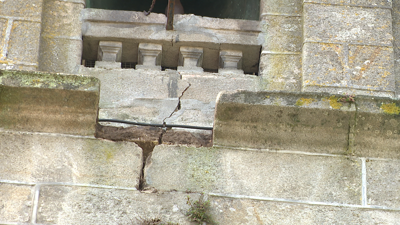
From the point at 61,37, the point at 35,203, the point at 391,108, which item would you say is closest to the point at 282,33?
the point at 391,108

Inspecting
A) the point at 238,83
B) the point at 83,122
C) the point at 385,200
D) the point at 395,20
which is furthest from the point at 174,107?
the point at 395,20

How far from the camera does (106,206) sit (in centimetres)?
337

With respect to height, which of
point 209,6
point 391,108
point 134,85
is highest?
point 209,6

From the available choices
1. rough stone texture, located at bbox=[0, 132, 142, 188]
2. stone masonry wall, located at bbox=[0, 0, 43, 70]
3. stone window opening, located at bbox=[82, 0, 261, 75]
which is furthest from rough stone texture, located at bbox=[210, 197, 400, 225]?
stone masonry wall, located at bbox=[0, 0, 43, 70]

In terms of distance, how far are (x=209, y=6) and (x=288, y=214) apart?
2918mm

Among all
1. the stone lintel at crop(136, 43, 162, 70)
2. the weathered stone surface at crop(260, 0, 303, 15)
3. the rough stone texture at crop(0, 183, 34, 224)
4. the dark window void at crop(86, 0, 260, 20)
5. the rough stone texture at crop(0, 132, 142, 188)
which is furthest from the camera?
the dark window void at crop(86, 0, 260, 20)

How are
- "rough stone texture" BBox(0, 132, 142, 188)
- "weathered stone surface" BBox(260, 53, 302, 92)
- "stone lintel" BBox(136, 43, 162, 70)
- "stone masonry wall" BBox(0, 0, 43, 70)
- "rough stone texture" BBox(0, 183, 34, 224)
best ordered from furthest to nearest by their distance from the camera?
1. "stone lintel" BBox(136, 43, 162, 70)
2. "weathered stone surface" BBox(260, 53, 302, 92)
3. "stone masonry wall" BBox(0, 0, 43, 70)
4. "rough stone texture" BBox(0, 132, 142, 188)
5. "rough stone texture" BBox(0, 183, 34, 224)

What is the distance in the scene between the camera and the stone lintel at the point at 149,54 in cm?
445

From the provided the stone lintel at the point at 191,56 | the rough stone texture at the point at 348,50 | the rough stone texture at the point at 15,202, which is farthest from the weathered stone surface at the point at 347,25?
the rough stone texture at the point at 15,202

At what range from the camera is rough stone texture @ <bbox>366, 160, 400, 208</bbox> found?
3.46m

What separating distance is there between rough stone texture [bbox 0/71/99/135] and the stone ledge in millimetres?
743

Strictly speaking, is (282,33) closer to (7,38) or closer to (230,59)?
(230,59)

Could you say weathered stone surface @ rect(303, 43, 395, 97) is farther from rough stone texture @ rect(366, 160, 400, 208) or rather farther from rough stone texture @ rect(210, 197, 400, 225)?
rough stone texture @ rect(210, 197, 400, 225)

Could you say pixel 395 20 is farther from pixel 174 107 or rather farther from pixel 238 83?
pixel 174 107
